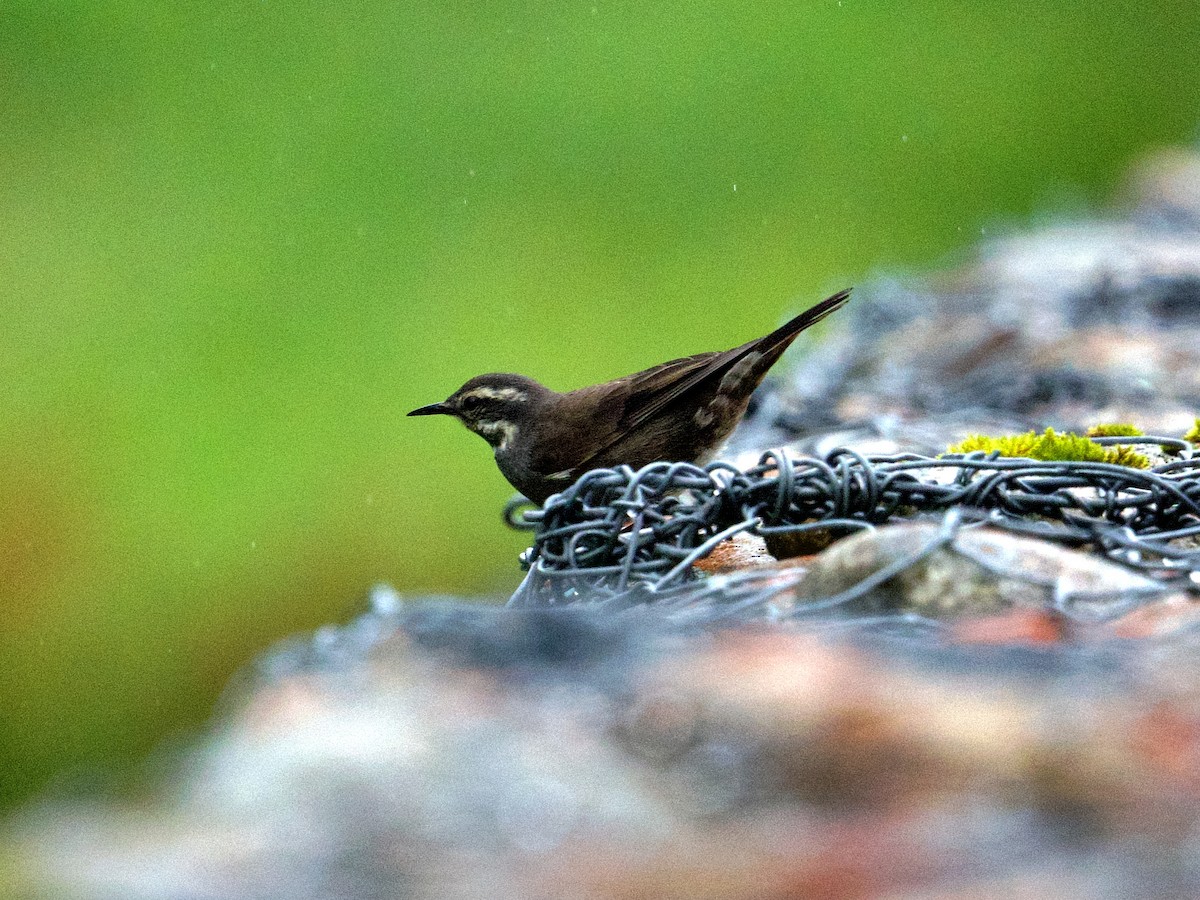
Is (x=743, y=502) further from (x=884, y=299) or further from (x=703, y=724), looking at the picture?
(x=884, y=299)

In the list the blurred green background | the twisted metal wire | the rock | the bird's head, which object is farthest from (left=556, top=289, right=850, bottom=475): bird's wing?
the blurred green background

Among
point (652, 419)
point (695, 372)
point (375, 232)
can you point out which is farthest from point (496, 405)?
point (375, 232)

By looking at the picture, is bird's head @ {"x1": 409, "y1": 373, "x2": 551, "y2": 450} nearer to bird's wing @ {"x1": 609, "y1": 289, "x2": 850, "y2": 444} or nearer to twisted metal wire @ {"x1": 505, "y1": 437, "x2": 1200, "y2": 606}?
bird's wing @ {"x1": 609, "y1": 289, "x2": 850, "y2": 444}

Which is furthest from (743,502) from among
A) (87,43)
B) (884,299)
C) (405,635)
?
(87,43)

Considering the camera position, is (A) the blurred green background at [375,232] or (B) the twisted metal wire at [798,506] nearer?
(B) the twisted metal wire at [798,506]

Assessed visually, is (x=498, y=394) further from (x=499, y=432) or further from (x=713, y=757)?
(x=713, y=757)

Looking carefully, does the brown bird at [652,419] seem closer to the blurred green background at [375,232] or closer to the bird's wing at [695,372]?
the bird's wing at [695,372]

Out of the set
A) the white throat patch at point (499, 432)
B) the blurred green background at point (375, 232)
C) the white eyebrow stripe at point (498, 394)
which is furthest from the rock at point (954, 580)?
the blurred green background at point (375, 232)
